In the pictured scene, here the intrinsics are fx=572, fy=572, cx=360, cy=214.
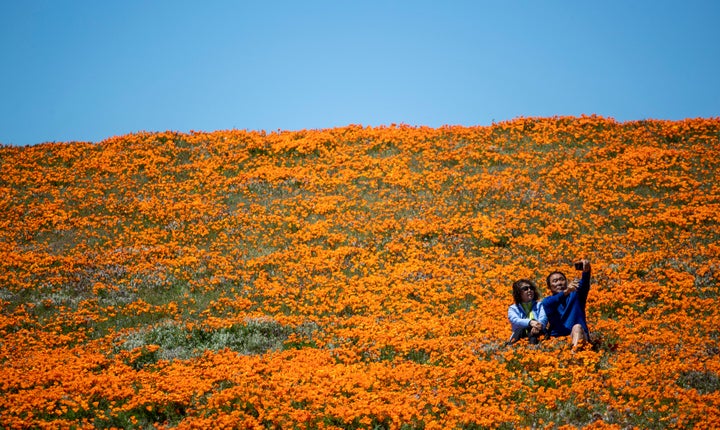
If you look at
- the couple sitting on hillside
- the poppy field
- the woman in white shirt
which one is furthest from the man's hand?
the poppy field

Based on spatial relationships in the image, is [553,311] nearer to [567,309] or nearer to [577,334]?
[567,309]

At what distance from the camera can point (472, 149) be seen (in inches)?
1131

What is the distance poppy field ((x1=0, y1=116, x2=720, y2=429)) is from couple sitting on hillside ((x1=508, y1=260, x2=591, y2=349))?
0.58 m

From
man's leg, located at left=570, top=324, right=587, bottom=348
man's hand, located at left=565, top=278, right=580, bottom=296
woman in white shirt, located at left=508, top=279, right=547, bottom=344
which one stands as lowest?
man's leg, located at left=570, top=324, right=587, bottom=348

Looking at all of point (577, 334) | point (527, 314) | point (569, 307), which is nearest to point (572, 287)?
point (569, 307)

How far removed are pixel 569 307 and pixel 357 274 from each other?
27.4 ft

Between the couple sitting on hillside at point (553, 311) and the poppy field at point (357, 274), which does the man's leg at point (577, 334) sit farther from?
the poppy field at point (357, 274)

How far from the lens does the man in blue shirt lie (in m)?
11.4

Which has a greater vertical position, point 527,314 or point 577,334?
point 527,314

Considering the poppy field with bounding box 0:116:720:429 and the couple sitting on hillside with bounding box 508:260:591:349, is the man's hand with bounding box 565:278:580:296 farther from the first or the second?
the poppy field with bounding box 0:116:720:429

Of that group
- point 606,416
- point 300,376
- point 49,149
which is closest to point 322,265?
point 300,376

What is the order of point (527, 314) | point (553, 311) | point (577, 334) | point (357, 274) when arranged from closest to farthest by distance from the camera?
point (577, 334) < point (553, 311) < point (527, 314) < point (357, 274)

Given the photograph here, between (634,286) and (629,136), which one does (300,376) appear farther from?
(629,136)

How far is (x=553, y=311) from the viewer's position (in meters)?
11.9
